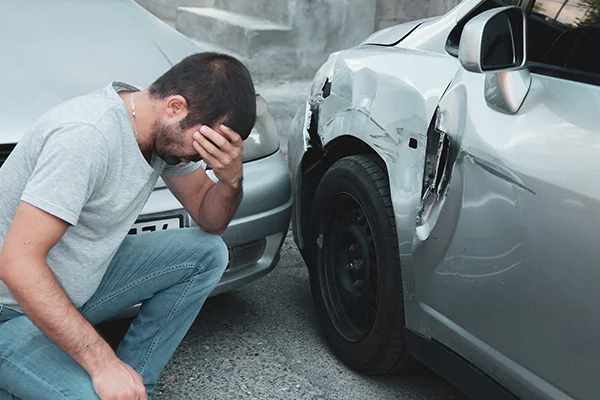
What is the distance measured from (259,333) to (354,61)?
108 cm

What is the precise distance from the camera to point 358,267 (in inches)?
122

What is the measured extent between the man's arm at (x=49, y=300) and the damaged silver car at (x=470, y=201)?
88 centimetres

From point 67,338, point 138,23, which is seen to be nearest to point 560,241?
point 67,338

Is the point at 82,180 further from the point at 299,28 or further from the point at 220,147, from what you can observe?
the point at 299,28

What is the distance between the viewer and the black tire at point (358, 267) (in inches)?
111

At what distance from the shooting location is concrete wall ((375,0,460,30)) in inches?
271

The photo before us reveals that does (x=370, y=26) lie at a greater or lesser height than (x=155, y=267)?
lesser

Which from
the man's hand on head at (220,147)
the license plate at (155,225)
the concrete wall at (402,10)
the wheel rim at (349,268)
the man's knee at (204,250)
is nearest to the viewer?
the man's hand on head at (220,147)

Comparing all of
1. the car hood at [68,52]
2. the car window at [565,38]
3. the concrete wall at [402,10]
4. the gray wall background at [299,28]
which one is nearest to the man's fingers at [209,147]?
the car hood at [68,52]

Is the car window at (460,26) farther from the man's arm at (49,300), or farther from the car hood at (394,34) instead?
the man's arm at (49,300)

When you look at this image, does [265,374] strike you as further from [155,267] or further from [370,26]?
[370,26]

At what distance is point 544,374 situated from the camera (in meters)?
2.11

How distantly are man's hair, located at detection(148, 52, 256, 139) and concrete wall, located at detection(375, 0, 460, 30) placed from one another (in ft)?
15.9

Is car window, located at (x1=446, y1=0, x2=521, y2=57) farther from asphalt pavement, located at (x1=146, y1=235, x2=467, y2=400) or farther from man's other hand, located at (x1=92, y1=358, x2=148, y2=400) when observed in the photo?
man's other hand, located at (x1=92, y1=358, x2=148, y2=400)
